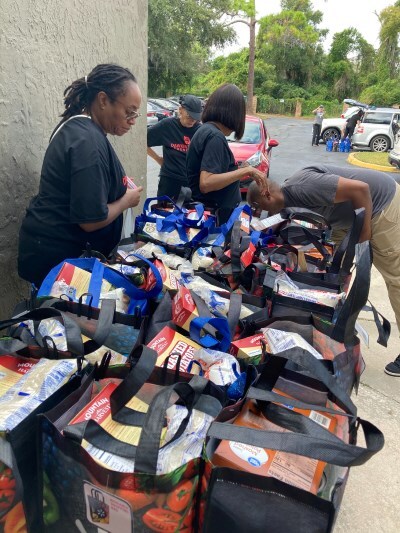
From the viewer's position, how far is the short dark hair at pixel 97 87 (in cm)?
200

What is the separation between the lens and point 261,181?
267 centimetres

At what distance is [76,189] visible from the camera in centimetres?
180

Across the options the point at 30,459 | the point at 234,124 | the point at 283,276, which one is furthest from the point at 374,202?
the point at 30,459

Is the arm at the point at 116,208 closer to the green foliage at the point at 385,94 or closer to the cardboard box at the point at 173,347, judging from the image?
the cardboard box at the point at 173,347

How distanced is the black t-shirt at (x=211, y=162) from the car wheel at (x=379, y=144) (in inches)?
668

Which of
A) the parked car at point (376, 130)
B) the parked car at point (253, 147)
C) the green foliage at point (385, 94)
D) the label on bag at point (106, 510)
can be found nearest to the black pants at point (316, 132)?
the parked car at point (376, 130)

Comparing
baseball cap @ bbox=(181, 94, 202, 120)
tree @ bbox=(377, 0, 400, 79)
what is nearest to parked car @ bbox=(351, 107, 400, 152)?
baseball cap @ bbox=(181, 94, 202, 120)

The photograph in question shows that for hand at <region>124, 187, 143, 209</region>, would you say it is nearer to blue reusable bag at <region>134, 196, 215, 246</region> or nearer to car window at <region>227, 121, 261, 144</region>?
blue reusable bag at <region>134, 196, 215, 246</region>

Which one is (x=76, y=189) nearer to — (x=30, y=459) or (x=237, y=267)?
(x=237, y=267)

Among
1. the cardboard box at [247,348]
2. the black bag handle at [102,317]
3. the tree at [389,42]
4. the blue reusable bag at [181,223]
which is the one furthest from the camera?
the tree at [389,42]

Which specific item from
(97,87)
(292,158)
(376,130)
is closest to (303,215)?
(97,87)

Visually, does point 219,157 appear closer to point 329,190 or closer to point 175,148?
point 329,190

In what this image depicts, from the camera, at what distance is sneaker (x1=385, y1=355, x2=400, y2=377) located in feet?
10.2

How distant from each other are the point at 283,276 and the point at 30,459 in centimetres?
121
